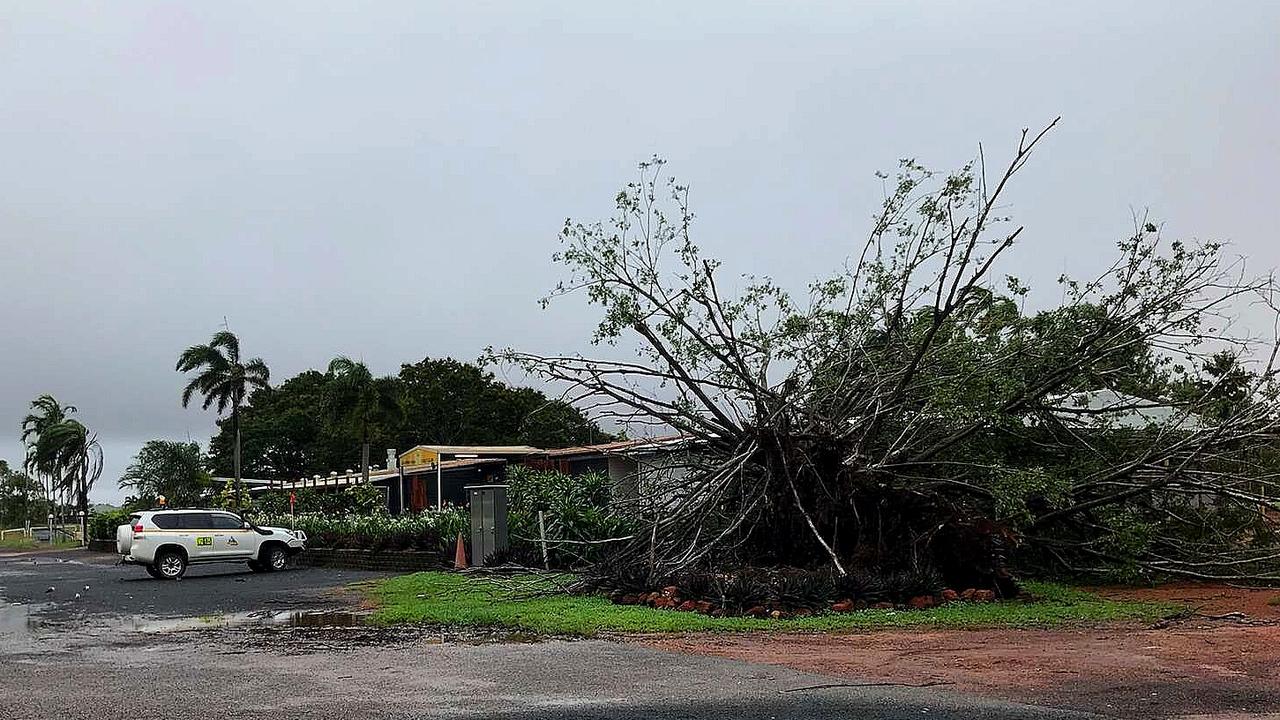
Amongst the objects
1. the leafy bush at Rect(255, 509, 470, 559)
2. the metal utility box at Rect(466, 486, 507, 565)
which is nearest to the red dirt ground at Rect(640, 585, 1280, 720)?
the metal utility box at Rect(466, 486, 507, 565)

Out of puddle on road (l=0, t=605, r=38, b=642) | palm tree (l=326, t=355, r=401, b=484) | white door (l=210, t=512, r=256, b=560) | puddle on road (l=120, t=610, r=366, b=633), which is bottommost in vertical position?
puddle on road (l=120, t=610, r=366, b=633)

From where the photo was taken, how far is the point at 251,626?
14.7 meters

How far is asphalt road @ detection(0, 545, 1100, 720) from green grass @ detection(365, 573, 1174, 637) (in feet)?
3.29

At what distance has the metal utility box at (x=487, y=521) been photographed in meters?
21.9

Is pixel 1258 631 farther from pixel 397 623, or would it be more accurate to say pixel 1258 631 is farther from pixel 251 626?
pixel 251 626

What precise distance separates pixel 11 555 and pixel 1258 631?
4259 centimetres

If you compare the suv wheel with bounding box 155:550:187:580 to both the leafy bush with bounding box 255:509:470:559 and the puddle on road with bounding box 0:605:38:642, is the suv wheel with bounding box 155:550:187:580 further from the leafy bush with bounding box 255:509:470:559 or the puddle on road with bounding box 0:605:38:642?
the puddle on road with bounding box 0:605:38:642

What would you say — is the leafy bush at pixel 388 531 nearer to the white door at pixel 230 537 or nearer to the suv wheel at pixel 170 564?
the white door at pixel 230 537

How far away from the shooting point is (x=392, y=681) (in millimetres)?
9750

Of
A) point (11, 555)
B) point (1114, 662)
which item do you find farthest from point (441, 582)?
point (11, 555)

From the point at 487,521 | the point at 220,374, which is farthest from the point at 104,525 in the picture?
the point at 487,521

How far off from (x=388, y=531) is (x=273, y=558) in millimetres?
2630

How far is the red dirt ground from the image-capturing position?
855 cm

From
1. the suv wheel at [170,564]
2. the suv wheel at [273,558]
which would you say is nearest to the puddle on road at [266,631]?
the suv wheel at [170,564]
